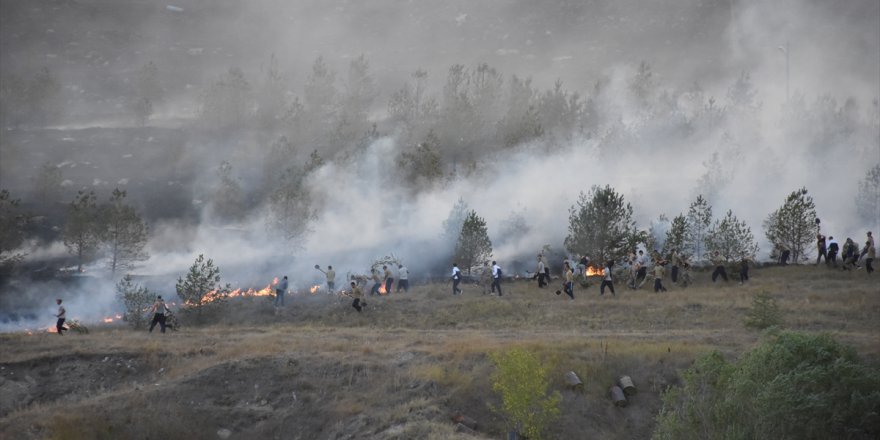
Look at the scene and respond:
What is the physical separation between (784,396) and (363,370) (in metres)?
14.6

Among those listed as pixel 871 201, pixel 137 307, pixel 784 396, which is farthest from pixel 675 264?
pixel 871 201

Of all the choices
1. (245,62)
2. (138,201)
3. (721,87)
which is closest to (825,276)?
(138,201)

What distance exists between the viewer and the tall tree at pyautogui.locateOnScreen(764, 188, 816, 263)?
147 feet

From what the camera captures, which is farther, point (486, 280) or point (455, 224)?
point (455, 224)

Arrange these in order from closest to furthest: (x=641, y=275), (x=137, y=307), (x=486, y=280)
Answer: (x=137, y=307), (x=641, y=275), (x=486, y=280)

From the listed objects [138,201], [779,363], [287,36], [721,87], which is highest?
[287,36]

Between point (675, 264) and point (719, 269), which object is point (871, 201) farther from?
point (675, 264)

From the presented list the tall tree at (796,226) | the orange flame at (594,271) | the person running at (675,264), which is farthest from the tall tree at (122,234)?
the tall tree at (796,226)

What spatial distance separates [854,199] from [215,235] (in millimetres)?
56714

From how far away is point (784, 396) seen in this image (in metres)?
17.3

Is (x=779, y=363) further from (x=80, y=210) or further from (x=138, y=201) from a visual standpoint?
(x=138, y=201)

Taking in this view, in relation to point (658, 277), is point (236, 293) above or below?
below

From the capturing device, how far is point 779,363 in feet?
61.9

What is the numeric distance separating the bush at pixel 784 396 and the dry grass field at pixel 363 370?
573 centimetres
